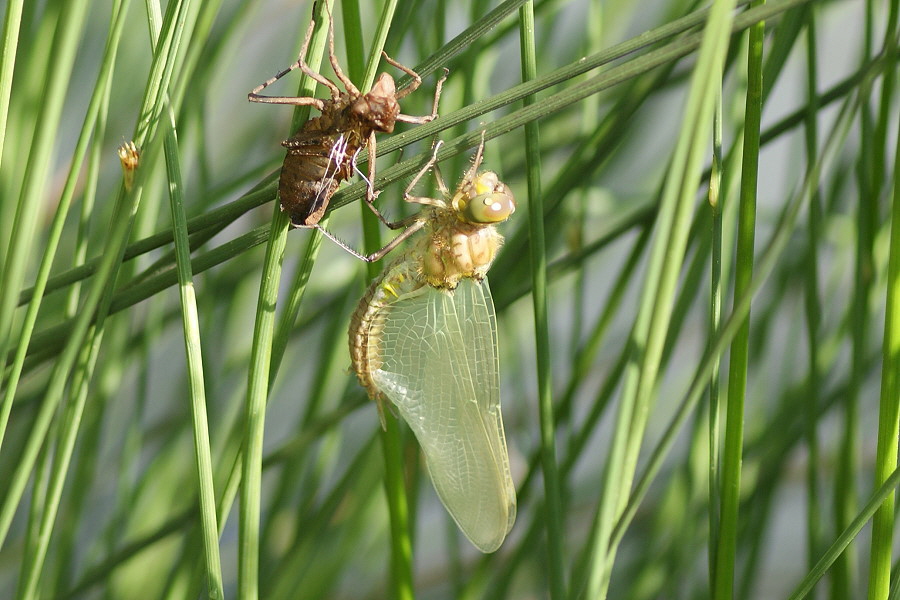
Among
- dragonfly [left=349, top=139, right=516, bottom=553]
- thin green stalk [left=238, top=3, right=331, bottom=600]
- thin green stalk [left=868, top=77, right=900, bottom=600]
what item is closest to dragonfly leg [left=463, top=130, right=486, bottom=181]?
dragonfly [left=349, top=139, right=516, bottom=553]

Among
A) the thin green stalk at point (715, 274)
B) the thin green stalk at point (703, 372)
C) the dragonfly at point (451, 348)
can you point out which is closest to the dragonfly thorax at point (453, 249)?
the dragonfly at point (451, 348)

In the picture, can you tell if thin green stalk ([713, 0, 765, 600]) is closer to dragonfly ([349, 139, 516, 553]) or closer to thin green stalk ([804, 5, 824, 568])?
thin green stalk ([804, 5, 824, 568])

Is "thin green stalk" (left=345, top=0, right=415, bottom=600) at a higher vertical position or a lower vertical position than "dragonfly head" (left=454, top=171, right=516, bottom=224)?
lower

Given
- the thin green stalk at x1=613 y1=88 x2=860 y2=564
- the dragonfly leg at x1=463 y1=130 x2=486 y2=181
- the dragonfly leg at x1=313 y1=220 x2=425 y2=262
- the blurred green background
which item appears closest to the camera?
the thin green stalk at x1=613 y1=88 x2=860 y2=564

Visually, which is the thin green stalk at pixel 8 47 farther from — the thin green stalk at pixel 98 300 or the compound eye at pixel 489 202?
the compound eye at pixel 489 202

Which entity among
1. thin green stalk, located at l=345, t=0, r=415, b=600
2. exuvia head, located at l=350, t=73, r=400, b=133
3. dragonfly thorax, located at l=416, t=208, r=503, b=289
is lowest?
thin green stalk, located at l=345, t=0, r=415, b=600

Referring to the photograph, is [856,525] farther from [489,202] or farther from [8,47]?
[8,47]
